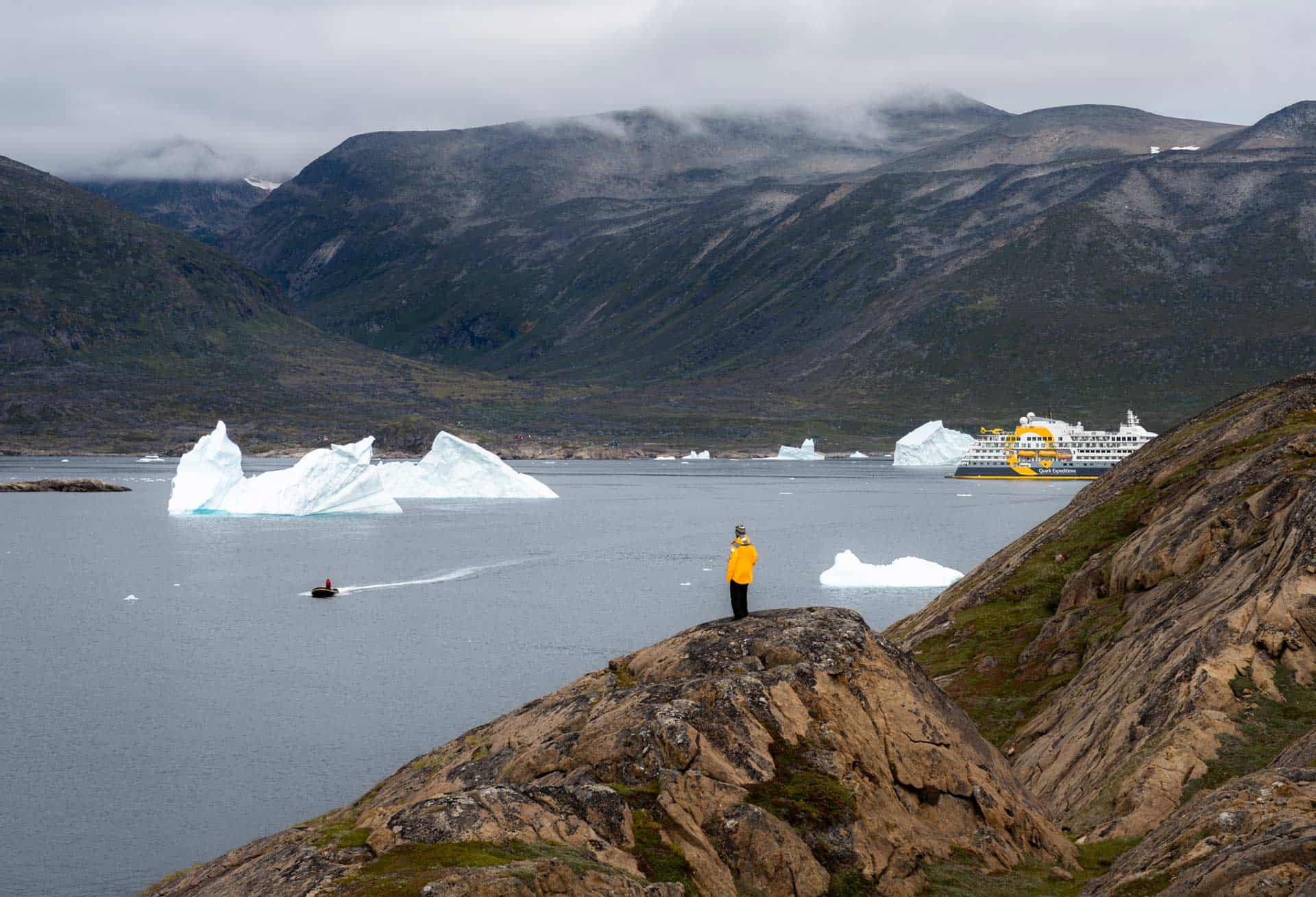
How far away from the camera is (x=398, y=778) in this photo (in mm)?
20031

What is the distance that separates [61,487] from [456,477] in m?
55.2

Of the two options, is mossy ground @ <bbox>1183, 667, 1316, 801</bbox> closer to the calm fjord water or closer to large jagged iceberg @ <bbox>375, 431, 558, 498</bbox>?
the calm fjord water

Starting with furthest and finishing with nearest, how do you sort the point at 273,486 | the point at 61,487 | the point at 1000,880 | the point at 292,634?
the point at 61,487 → the point at 273,486 → the point at 292,634 → the point at 1000,880

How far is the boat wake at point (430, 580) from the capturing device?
259 ft

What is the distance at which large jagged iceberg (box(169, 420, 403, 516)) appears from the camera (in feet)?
412

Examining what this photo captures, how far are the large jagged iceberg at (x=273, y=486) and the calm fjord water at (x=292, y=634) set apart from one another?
281cm

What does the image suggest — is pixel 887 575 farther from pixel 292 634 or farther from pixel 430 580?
pixel 292 634

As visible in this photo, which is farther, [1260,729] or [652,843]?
[1260,729]

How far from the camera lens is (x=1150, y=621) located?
24.8 meters

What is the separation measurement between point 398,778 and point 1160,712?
11.9 meters

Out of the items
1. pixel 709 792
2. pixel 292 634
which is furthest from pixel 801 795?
pixel 292 634

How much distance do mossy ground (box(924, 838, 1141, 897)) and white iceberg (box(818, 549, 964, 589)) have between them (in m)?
56.3

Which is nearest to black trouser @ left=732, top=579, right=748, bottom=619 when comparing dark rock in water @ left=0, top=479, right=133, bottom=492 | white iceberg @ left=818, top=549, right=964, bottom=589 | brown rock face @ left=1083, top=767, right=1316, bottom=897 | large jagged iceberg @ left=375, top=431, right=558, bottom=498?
brown rock face @ left=1083, top=767, right=1316, bottom=897

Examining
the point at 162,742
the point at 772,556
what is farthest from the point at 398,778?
the point at 772,556
